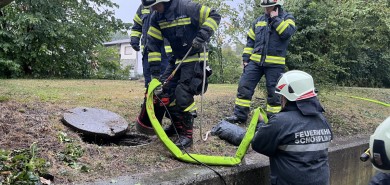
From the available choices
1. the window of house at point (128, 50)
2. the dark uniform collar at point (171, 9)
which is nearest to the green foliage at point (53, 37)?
the dark uniform collar at point (171, 9)

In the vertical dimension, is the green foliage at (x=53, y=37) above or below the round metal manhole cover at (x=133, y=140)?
above

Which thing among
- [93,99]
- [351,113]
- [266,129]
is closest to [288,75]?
[266,129]

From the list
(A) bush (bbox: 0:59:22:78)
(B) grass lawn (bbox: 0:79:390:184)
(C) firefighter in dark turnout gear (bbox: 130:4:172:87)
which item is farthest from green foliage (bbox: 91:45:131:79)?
(C) firefighter in dark turnout gear (bbox: 130:4:172:87)

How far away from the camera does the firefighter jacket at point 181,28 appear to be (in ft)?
13.4

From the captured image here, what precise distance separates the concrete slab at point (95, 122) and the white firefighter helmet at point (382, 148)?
9.52 ft

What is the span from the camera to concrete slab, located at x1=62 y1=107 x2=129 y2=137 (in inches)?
170

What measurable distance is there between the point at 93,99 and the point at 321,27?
12.3 feet

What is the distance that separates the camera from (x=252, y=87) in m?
5.42

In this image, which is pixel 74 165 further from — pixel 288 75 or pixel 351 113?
pixel 351 113

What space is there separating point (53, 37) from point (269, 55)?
10.2 meters

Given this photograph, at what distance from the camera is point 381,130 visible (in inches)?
87.2

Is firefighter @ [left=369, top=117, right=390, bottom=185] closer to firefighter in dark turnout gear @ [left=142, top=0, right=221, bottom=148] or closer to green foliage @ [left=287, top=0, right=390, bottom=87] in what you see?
firefighter in dark turnout gear @ [left=142, top=0, right=221, bottom=148]

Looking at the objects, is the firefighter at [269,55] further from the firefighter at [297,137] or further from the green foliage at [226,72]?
the green foliage at [226,72]

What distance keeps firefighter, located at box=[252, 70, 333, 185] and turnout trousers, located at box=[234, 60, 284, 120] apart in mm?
1842
